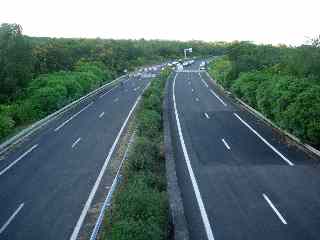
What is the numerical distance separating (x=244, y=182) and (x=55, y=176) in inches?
320

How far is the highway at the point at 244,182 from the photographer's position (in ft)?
41.7

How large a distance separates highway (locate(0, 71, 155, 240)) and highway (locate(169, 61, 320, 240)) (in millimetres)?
3774

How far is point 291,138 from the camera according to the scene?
75.2 feet

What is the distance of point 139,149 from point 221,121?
12.4 m

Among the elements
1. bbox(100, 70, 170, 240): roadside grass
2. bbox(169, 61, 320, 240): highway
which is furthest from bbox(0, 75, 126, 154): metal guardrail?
bbox(169, 61, 320, 240): highway

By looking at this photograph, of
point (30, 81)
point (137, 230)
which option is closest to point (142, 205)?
point (137, 230)

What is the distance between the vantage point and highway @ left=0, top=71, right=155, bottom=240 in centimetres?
1364

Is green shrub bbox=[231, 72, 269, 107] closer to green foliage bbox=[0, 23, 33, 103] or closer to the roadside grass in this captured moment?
the roadside grass

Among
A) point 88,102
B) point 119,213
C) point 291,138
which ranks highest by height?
point 119,213

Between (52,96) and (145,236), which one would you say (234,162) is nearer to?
(145,236)

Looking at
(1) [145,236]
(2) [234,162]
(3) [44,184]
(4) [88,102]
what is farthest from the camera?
(4) [88,102]

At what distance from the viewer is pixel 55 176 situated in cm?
1844

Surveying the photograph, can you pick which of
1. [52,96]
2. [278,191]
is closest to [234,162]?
[278,191]

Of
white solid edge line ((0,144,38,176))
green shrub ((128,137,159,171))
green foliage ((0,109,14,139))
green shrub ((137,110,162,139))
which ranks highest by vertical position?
green shrub ((128,137,159,171))
